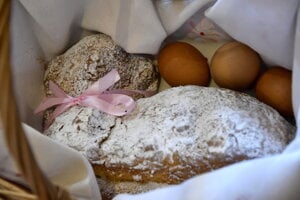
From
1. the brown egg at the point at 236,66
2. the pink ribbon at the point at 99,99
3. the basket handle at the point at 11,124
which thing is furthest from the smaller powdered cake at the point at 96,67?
the basket handle at the point at 11,124

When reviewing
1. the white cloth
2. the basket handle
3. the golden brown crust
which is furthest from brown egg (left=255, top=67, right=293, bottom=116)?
the basket handle

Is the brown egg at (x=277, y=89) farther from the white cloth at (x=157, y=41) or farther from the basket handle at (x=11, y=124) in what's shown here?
the basket handle at (x=11, y=124)

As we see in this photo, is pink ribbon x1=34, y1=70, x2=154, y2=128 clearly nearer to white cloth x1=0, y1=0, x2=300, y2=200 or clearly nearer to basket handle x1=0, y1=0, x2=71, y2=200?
white cloth x1=0, y1=0, x2=300, y2=200

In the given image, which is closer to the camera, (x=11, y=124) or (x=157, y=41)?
(x=11, y=124)

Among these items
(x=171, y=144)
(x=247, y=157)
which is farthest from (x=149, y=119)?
(x=247, y=157)

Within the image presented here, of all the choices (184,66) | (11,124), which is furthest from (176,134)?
(11,124)

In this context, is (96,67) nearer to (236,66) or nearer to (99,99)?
(99,99)
